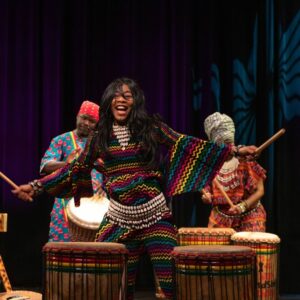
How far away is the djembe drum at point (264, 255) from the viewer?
4.58m

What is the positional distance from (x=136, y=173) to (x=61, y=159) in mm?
1643

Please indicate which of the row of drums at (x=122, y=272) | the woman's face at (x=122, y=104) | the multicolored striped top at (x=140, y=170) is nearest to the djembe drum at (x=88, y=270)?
the row of drums at (x=122, y=272)

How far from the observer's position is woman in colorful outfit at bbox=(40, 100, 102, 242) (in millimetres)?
4688

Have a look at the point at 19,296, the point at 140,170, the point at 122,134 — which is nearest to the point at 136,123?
the point at 122,134

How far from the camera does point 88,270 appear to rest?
3.05 m

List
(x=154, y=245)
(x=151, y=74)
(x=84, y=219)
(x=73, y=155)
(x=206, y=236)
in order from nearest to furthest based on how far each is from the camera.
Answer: (x=154, y=245)
(x=84, y=219)
(x=73, y=155)
(x=206, y=236)
(x=151, y=74)

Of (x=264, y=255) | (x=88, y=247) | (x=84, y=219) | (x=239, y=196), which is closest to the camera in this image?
(x=88, y=247)

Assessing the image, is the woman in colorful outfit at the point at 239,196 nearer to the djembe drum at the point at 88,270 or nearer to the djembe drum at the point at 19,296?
the djembe drum at the point at 19,296

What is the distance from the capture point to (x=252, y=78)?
6094mm

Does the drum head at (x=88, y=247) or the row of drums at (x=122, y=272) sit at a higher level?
the drum head at (x=88, y=247)

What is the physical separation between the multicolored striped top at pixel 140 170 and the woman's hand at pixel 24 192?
8 centimetres

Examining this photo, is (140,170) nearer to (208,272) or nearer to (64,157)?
(208,272)

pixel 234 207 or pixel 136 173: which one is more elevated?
pixel 136 173

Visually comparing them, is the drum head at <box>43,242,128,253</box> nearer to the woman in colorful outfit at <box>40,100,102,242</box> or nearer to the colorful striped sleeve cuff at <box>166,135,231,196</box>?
the colorful striped sleeve cuff at <box>166,135,231,196</box>
